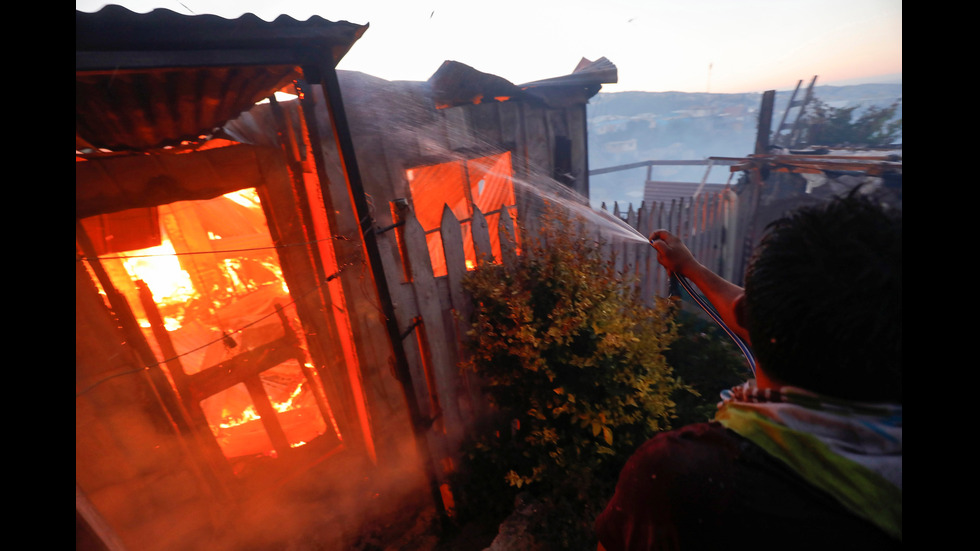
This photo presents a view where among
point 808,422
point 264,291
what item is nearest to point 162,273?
point 264,291

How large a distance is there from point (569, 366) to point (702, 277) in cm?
119

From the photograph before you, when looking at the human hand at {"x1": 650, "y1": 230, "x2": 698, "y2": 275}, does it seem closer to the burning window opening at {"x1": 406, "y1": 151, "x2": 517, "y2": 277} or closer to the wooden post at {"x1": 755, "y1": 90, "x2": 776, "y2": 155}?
the burning window opening at {"x1": 406, "y1": 151, "x2": 517, "y2": 277}

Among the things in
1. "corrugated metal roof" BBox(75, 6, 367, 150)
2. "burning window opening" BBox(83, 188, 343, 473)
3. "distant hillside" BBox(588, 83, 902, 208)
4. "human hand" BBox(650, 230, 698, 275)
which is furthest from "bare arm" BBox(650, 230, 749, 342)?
"distant hillside" BBox(588, 83, 902, 208)

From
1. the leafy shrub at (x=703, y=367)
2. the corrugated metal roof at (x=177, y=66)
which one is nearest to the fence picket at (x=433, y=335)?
the corrugated metal roof at (x=177, y=66)

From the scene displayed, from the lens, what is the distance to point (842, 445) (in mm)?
948

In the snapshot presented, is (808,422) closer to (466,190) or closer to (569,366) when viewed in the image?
(569,366)

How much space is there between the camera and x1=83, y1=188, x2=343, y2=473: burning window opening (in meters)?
3.68

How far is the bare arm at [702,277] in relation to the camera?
2080 mm

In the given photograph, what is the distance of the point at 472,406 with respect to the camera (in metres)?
3.91

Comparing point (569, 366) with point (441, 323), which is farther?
point (441, 323)

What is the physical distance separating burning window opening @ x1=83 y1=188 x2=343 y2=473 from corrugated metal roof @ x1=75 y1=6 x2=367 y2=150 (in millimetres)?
965

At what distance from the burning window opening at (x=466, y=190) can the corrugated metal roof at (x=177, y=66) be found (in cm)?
248

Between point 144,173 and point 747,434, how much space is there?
4.87 meters
